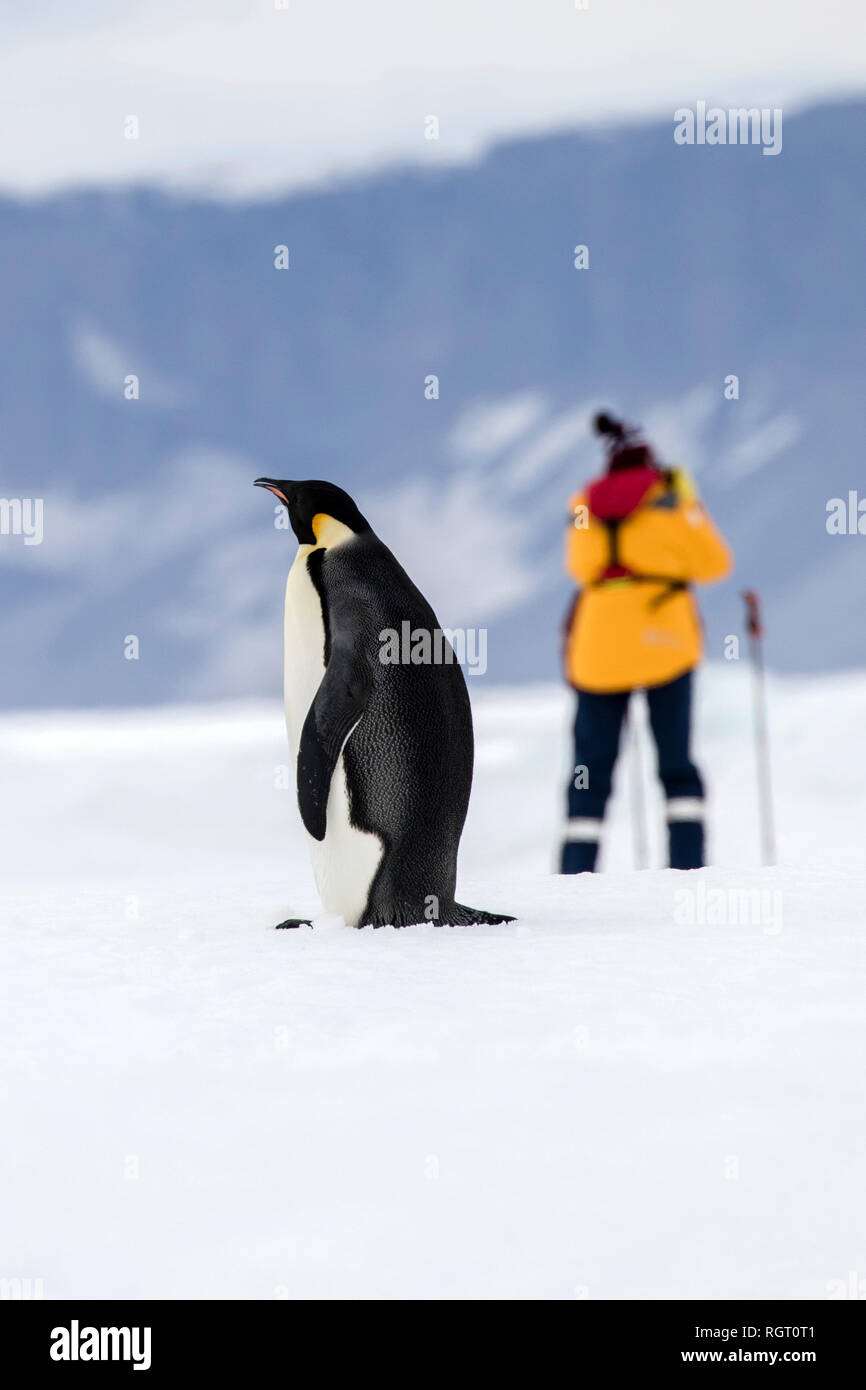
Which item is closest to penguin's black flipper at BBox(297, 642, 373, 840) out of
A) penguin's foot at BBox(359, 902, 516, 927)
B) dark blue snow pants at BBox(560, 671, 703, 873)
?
penguin's foot at BBox(359, 902, 516, 927)

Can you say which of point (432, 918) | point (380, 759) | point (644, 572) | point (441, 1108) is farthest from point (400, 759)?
point (644, 572)

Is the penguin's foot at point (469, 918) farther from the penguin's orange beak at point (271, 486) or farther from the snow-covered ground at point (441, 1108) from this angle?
the penguin's orange beak at point (271, 486)

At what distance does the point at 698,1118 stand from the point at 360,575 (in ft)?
4.43

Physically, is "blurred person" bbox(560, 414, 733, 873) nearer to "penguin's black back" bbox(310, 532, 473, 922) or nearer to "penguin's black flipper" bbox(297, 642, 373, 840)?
"penguin's black back" bbox(310, 532, 473, 922)

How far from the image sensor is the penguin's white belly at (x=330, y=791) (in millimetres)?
2463

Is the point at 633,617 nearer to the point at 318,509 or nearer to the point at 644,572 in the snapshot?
the point at 644,572

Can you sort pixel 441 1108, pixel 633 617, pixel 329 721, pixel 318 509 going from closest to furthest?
1. pixel 441 1108
2. pixel 329 721
3. pixel 318 509
4. pixel 633 617

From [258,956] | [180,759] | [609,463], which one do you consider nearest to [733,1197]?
[258,956]

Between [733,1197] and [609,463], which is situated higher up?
[609,463]

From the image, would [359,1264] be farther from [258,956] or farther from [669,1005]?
[258,956]

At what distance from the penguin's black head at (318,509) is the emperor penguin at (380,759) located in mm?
95

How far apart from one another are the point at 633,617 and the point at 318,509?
210 centimetres

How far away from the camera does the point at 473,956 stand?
2.06 metres

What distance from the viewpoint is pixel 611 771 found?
450 cm
